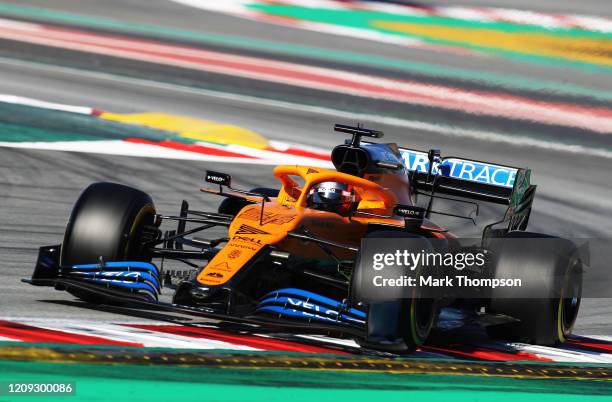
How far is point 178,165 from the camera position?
17719 mm

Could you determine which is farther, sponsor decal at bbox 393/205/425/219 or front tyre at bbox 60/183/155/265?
front tyre at bbox 60/183/155/265

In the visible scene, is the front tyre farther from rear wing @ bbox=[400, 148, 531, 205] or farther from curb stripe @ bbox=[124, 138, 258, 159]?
curb stripe @ bbox=[124, 138, 258, 159]

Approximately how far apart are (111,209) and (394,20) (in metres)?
17.3

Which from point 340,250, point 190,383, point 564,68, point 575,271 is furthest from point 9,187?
point 564,68

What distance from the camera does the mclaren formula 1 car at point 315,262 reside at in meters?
9.00

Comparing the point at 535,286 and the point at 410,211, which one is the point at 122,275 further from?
the point at 535,286

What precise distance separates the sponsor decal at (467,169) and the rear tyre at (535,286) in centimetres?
174

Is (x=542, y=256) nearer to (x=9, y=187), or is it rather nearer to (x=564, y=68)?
(x=9, y=187)

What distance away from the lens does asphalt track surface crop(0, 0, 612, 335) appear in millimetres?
12586

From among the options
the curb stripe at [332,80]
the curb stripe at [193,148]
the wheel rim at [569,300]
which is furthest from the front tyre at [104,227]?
the curb stripe at [332,80]

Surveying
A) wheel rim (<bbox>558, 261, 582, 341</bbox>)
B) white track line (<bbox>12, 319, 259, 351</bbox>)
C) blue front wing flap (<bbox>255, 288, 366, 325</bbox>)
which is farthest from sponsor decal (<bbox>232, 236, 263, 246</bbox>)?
wheel rim (<bbox>558, 261, 582, 341</bbox>)

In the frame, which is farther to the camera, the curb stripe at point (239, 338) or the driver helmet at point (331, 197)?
the driver helmet at point (331, 197)

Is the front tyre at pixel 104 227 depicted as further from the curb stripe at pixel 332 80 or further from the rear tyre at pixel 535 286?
the curb stripe at pixel 332 80

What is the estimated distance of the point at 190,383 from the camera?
7.34 meters
